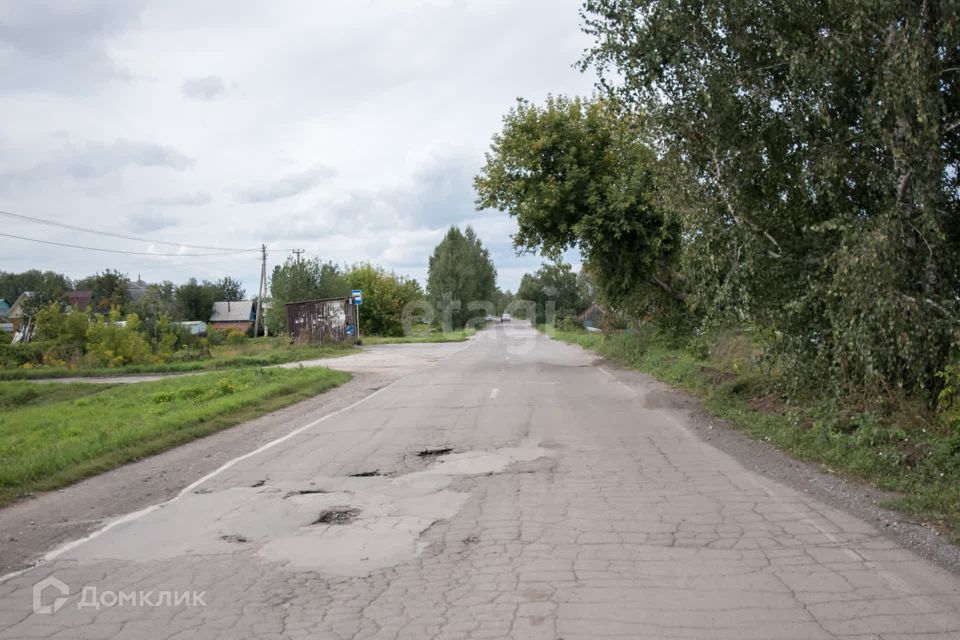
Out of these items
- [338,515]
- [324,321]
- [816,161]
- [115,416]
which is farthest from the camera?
[324,321]

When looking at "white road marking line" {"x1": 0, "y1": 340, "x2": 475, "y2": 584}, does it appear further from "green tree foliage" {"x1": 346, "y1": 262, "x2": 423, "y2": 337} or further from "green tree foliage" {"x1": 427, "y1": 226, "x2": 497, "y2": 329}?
"green tree foliage" {"x1": 427, "y1": 226, "x2": 497, "y2": 329}

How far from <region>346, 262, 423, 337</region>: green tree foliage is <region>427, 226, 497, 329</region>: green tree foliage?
1973cm

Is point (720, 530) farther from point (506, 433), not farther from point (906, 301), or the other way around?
point (506, 433)

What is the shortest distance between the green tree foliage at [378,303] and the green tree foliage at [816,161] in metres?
52.9

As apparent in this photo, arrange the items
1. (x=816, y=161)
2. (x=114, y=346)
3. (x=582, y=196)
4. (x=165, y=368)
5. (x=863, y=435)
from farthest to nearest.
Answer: (x=114, y=346) < (x=165, y=368) < (x=582, y=196) < (x=816, y=161) < (x=863, y=435)

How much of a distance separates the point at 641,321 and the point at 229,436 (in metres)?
20.4

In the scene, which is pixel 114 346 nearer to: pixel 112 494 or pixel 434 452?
pixel 112 494

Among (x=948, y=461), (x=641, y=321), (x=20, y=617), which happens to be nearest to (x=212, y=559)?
(x=20, y=617)

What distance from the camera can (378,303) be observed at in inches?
2527

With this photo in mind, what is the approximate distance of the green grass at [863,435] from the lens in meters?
7.10

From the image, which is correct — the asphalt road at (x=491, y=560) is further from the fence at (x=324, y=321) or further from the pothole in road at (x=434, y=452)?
the fence at (x=324, y=321)

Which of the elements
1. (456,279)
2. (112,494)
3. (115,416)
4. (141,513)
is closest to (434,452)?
(141,513)

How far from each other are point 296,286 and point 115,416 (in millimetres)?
40891

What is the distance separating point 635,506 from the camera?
7.02 metres
